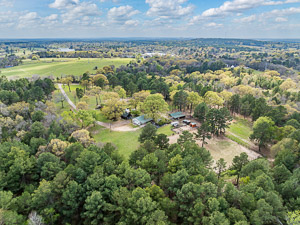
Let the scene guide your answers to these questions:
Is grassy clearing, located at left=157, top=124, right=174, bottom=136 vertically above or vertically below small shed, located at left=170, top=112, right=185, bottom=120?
below

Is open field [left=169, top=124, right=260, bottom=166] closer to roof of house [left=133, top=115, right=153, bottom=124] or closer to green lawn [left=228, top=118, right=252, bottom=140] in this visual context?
green lawn [left=228, top=118, right=252, bottom=140]

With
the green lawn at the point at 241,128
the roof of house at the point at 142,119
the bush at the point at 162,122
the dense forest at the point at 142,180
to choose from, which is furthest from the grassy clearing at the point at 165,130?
the green lawn at the point at 241,128

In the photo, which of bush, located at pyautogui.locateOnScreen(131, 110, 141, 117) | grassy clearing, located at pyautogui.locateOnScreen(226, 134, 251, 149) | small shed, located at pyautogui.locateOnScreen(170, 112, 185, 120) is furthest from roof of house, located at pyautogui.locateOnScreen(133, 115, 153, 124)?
grassy clearing, located at pyautogui.locateOnScreen(226, 134, 251, 149)

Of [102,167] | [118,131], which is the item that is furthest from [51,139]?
[118,131]

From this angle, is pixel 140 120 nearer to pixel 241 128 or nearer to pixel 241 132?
pixel 241 132

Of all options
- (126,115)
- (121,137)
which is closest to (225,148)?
(121,137)

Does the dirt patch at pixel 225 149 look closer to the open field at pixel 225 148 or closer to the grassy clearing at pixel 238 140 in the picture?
the open field at pixel 225 148
